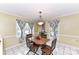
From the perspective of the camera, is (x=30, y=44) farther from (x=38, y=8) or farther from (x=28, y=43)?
(x=38, y=8)

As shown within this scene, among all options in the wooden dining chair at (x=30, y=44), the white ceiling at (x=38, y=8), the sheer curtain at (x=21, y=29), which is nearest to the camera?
the white ceiling at (x=38, y=8)

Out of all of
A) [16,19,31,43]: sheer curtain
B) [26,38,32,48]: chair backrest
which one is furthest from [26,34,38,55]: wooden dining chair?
[16,19,31,43]: sheer curtain

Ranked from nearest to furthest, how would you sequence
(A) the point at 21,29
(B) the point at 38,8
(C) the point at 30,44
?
(B) the point at 38,8 < (A) the point at 21,29 < (C) the point at 30,44

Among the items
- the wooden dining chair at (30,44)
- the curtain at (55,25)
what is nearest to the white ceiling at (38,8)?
the curtain at (55,25)

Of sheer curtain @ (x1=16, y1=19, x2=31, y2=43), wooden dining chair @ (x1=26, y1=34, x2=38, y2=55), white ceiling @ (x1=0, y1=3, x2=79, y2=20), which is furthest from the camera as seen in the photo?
wooden dining chair @ (x1=26, y1=34, x2=38, y2=55)

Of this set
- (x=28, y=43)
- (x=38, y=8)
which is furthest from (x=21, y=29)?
(x=38, y=8)

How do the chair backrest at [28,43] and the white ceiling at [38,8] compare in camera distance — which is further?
the chair backrest at [28,43]

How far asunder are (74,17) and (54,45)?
105 centimetres

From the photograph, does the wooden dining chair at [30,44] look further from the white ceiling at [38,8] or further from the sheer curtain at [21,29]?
the white ceiling at [38,8]

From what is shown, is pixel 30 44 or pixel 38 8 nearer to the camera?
pixel 38 8

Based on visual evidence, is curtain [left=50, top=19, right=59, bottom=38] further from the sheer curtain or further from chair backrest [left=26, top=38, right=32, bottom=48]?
chair backrest [left=26, top=38, right=32, bottom=48]

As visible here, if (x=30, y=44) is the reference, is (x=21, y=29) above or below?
above

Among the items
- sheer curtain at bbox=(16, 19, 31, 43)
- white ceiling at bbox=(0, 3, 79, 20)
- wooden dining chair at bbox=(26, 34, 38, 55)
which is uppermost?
white ceiling at bbox=(0, 3, 79, 20)

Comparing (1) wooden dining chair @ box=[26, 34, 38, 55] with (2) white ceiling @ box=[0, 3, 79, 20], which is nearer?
(2) white ceiling @ box=[0, 3, 79, 20]
